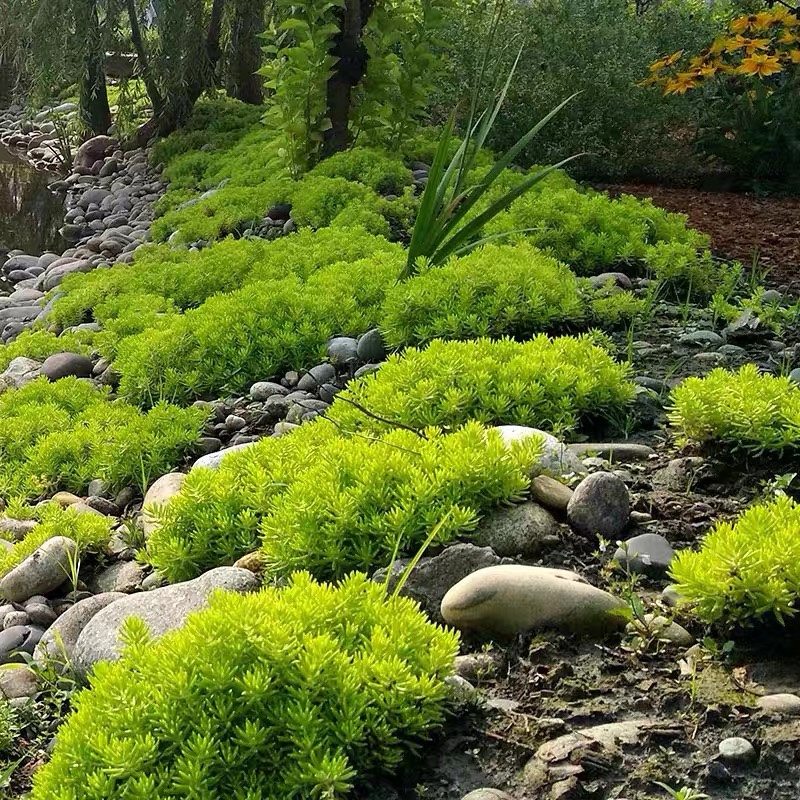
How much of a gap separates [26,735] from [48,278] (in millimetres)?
6178

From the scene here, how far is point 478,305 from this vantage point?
161 inches

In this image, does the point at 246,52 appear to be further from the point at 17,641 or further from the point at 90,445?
the point at 17,641

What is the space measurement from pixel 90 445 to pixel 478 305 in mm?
1857

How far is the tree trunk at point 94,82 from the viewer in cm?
1046

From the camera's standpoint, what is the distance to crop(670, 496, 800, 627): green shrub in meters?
1.95

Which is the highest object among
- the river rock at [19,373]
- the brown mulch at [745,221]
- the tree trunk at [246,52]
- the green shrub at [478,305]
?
the tree trunk at [246,52]

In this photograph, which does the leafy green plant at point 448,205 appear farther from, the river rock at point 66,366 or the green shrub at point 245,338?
the river rock at point 66,366

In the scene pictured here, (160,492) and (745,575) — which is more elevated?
(745,575)

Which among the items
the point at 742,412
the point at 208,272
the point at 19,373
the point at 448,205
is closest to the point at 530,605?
the point at 742,412

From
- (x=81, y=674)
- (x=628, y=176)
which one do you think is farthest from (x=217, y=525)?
(x=628, y=176)

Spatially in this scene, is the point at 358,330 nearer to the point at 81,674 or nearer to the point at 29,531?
the point at 29,531

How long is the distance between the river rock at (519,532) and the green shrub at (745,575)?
0.49 meters

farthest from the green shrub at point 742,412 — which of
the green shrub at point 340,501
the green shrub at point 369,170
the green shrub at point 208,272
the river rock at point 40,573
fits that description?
the green shrub at point 369,170

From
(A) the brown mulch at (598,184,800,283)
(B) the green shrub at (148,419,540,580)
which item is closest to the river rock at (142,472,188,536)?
(B) the green shrub at (148,419,540,580)
